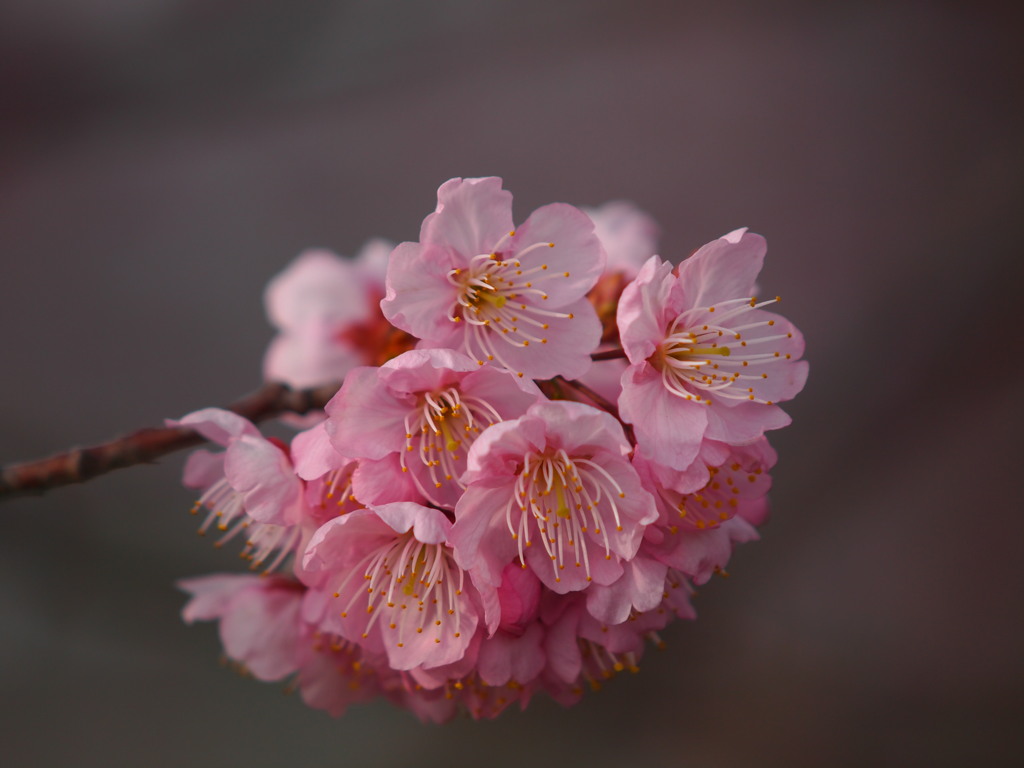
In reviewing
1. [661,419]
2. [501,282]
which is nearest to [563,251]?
[501,282]

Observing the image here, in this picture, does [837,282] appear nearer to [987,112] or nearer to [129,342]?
[987,112]

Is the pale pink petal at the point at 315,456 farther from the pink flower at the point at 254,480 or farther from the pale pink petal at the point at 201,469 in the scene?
the pale pink petal at the point at 201,469

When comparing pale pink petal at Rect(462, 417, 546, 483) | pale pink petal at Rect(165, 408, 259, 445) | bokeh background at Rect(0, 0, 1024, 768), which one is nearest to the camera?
pale pink petal at Rect(462, 417, 546, 483)

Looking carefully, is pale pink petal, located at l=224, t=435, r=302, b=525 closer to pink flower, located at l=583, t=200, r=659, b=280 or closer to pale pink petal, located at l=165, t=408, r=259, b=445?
pale pink petal, located at l=165, t=408, r=259, b=445

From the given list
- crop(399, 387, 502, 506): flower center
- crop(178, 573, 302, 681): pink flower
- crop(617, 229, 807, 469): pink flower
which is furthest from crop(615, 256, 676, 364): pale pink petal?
crop(178, 573, 302, 681): pink flower

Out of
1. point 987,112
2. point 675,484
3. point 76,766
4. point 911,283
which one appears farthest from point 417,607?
point 987,112

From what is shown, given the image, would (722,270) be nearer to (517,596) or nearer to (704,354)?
(704,354)
